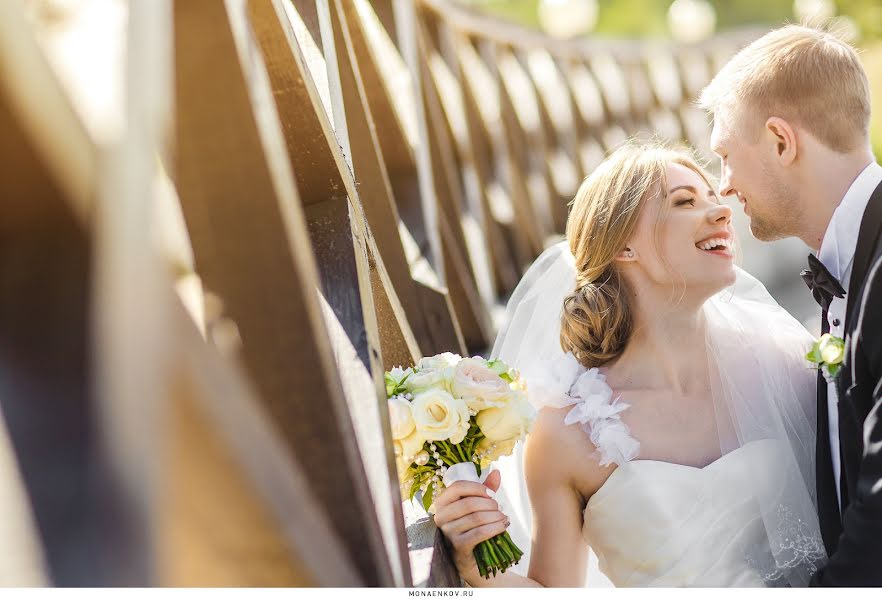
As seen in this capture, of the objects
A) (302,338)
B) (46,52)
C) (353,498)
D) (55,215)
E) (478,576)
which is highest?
(46,52)

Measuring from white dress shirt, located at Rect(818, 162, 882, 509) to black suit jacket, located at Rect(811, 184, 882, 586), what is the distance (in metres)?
0.03

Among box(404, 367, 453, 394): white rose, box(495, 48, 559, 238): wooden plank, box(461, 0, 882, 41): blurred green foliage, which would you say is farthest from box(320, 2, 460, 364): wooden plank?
box(461, 0, 882, 41): blurred green foliage

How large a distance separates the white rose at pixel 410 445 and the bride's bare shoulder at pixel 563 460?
0.42 metres

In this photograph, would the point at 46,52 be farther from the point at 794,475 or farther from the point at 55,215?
the point at 794,475

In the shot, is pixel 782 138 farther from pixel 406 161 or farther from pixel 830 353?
pixel 406 161

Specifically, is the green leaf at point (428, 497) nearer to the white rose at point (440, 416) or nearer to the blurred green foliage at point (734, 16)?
the white rose at point (440, 416)

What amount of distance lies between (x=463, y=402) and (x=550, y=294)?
0.84 metres

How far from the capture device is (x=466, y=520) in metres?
1.73

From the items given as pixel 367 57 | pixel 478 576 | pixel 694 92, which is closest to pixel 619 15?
pixel 694 92

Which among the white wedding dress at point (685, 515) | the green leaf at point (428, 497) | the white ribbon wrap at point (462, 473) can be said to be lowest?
the white wedding dress at point (685, 515)

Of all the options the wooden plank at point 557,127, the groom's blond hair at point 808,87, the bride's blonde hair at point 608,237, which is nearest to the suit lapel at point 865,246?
the groom's blond hair at point 808,87

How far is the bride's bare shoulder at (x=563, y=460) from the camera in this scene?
2029 mm

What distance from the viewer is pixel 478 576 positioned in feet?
5.69

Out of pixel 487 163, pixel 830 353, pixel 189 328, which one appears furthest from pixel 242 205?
pixel 487 163
